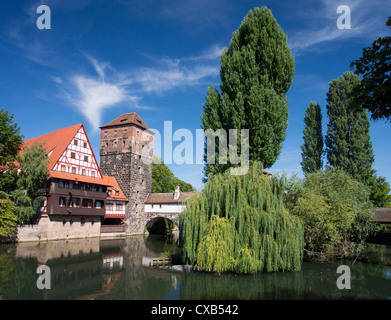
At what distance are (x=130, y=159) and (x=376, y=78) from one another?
37980 millimetres

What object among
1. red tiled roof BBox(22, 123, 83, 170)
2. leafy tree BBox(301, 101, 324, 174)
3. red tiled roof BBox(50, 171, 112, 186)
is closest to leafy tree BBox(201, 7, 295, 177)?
leafy tree BBox(301, 101, 324, 174)

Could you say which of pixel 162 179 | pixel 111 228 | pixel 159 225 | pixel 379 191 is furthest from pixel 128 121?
pixel 379 191

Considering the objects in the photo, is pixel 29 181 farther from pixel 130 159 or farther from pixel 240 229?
pixel 240 229

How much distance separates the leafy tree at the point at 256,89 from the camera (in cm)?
2089

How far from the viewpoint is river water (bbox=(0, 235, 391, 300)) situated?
12.0 m

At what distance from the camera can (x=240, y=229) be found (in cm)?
1505

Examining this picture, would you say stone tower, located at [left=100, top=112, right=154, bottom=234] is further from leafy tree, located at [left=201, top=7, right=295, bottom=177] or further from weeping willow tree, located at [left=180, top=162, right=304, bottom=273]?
weeping willow tree, located at [left=180, top=162, right=304, bottom=273]

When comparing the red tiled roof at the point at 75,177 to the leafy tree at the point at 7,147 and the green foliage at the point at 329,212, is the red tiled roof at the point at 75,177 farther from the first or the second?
the green foliage at the point at 329,212

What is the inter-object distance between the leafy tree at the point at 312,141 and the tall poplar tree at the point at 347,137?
1109mm

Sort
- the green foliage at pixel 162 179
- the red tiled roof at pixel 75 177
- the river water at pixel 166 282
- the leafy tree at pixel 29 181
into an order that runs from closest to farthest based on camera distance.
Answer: the river water at pixel 166 282 < the leafy tree at pixel 29 181 < the red tiled roof at pixel 75 177 < the green foliage at pixel 162 179

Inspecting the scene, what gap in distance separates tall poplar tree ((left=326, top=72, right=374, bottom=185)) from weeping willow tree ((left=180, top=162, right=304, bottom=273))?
20828 millimetres

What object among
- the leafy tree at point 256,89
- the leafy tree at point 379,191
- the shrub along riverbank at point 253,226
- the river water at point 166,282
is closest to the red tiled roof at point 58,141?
the river water at point 166,282

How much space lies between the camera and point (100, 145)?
44531 mm
